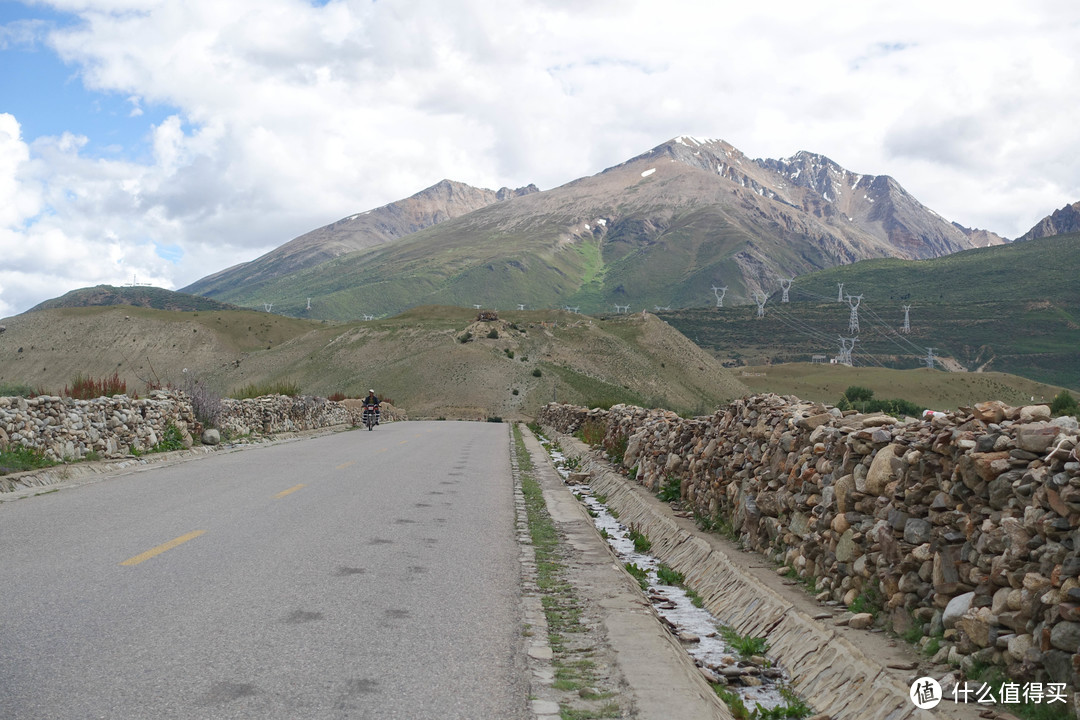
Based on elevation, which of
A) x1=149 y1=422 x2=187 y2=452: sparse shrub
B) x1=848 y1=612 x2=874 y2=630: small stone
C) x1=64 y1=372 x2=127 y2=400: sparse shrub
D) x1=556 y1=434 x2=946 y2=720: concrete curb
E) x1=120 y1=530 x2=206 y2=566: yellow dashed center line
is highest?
x1=64 y1=372 x2=127 y2=400: sparse shrub

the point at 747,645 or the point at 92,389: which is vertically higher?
the point at 92,389

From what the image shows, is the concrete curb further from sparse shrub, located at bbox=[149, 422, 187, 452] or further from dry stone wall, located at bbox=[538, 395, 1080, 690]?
sparse shrub, located at bbox=[149, 422, 187, 452]

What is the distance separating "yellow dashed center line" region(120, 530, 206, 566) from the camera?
26.9ft

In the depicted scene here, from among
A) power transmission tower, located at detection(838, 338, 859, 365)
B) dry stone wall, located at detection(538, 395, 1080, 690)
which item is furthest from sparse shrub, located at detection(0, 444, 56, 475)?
power transmission tower, located at detection(838, 338, 859, 365)

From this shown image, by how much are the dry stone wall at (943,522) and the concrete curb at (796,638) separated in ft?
1.68

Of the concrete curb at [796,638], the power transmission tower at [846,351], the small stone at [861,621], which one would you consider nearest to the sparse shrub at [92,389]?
the concrete curb at [796,638]

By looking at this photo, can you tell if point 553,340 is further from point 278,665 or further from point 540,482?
point 278,665

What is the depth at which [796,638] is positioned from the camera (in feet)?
22.2

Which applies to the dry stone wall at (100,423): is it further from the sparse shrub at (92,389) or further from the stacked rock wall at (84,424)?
the sparse shrub at (92,389)

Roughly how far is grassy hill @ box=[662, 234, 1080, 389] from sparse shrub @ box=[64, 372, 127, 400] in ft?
368

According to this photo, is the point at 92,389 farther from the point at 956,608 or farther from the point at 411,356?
the point at 411,356

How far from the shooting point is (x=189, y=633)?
5.93m

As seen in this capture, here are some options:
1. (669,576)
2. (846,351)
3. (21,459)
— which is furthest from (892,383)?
(669,576)

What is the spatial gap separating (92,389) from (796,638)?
19204 millimetres
